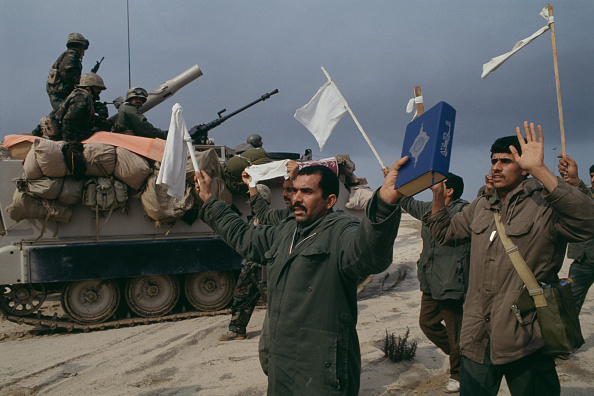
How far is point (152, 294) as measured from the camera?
7.74 metres

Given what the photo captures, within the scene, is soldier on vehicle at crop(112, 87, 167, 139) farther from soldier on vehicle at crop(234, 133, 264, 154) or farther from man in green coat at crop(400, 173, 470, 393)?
man in green coat at crop(400, 173, 470, 393)

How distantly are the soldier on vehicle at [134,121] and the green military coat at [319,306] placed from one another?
635 cm

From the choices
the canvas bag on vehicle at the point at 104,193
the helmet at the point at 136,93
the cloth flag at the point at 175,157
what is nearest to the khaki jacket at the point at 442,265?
the cloth flag at the point at 175,157

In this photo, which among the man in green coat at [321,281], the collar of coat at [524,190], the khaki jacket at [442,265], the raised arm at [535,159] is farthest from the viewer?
the khaki jacket at [442,265]

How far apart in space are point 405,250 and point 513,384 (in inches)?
528

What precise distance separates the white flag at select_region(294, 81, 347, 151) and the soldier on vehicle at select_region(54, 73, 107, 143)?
13.1 ft

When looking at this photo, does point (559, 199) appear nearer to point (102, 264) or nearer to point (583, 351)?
point (583, 351)

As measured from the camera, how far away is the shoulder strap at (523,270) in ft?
8.11

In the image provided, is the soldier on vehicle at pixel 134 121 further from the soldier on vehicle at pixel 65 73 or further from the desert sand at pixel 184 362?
the desert sand at pixel 184 362

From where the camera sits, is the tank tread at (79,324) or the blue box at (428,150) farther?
the tank tread at (79,324)

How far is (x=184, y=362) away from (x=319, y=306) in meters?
3.59

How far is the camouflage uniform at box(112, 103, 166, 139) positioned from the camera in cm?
806

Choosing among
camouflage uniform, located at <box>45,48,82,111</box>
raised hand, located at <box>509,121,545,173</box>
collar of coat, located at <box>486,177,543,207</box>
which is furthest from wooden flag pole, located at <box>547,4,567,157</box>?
camouflage uniform, located at <box>45,48,82,111</box>

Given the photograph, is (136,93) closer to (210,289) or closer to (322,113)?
(210,289)
